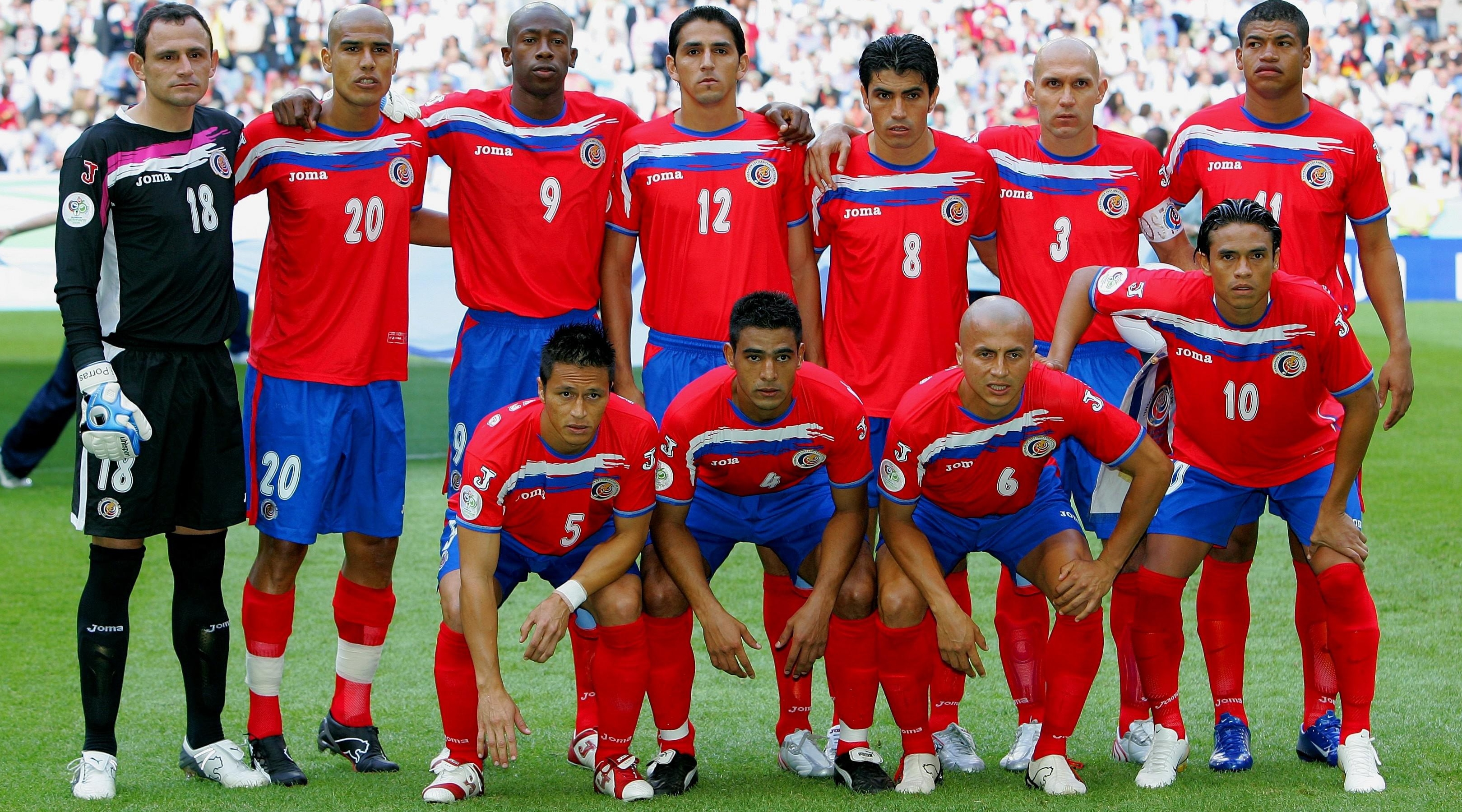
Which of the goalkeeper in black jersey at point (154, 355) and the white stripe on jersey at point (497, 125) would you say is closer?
the goalkeeper in black jersey at point (154, 355)

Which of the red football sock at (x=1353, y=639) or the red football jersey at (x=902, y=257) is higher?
the red football jersey at (x=902, y=257)

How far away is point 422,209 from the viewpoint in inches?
216

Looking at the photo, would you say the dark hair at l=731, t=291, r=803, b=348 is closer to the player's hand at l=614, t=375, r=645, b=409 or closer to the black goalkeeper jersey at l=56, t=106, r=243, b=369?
the player's hand at l=614, t=375, r=645, b=409

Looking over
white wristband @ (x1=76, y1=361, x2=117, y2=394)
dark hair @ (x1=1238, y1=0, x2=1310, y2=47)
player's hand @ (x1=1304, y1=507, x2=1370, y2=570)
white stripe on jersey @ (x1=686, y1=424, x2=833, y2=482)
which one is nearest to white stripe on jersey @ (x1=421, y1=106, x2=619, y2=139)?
white stripe on jersey @ (x1=686, y1=424, x2=833, y2=482)

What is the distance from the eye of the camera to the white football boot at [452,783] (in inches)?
171

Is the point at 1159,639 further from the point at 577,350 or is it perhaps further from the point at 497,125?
the point at 497,125

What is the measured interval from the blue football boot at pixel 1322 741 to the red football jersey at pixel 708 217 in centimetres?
228

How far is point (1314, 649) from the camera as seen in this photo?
4.96m

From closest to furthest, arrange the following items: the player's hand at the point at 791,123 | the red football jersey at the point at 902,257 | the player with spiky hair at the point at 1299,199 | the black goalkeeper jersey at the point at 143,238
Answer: the black goalkeeper jersey at the point at 143,238
the player with spiky hair at the point at 1299,199
the red football jersey at the point at 902,257
the player's hand at the point at 791,123

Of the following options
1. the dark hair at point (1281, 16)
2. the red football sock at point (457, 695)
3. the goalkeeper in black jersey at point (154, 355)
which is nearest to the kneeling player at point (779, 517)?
the red football sock at point (457, 695)

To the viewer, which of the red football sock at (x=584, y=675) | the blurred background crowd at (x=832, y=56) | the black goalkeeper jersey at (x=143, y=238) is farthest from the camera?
the blurred background crowd at (x=832, y=56)

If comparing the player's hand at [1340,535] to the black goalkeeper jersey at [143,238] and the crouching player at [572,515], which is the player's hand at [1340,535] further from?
the black goalkeeper jersey at [143,238]

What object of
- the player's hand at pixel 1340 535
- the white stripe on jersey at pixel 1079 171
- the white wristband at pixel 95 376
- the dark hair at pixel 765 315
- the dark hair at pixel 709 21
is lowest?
the player's hand at pixel 1340 535

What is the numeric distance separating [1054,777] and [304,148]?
313 cm
